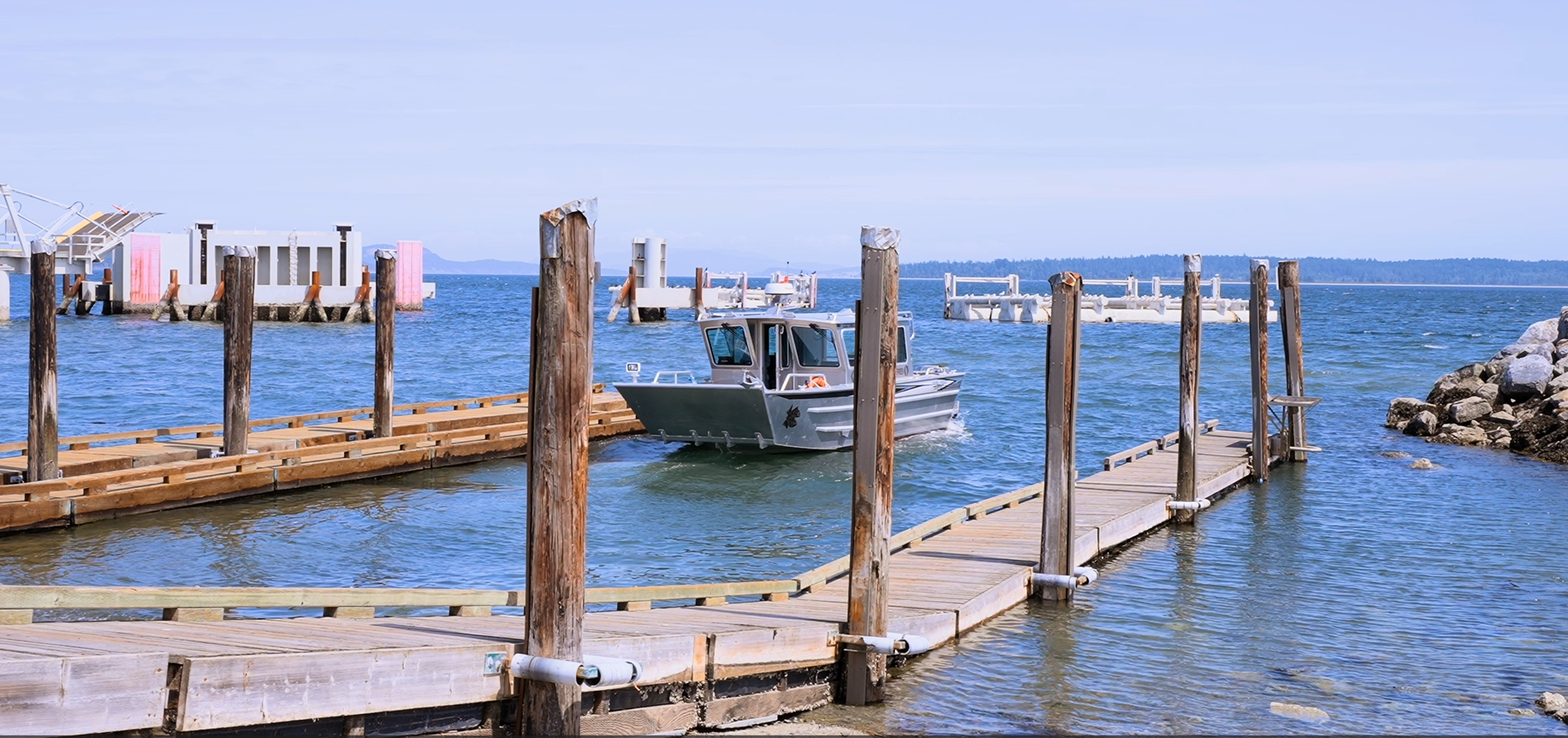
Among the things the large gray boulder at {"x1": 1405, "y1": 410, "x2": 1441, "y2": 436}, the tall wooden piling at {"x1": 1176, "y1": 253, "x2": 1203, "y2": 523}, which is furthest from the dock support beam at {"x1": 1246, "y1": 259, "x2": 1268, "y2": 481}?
the large gray boulder at {"x1": 1405, "y1": 410, "x2": 1441, "y2": 436}

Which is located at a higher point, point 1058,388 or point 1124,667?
point 1058,388

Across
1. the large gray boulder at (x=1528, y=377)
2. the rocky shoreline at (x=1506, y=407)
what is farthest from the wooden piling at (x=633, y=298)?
the large gray boulder at (x=1528, y=377)

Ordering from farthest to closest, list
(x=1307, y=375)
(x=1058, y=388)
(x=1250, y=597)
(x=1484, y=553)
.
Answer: (x=1307, y=375), (x=1484, y=553), (x=1250, y=597), (x=1058, y=388)

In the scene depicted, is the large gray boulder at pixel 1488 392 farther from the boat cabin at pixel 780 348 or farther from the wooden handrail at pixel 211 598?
the wooden handrail at pixel 211 598

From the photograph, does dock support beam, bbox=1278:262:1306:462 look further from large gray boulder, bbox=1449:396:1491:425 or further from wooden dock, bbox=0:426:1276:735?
wooden dock, bbox=0:426:1276:735

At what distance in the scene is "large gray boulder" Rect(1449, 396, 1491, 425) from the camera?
24.3 metres

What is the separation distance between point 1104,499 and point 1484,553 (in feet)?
12.5

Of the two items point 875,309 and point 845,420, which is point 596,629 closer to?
point 875,309

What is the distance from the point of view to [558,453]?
6305 millimetres

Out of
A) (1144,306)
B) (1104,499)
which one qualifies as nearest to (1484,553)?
(1104,499)

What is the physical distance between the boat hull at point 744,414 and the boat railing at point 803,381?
0.78 feet

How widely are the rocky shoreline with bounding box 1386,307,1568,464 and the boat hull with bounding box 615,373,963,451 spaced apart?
10068 millimetres

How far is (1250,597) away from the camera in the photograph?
12062mm

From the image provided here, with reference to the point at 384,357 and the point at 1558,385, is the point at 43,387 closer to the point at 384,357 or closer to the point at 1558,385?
the point at 384,357
